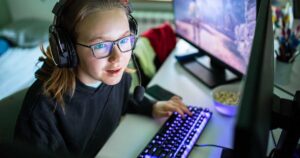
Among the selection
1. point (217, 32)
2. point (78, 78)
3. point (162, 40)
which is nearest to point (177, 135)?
point (78, 78)

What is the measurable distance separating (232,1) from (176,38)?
0.62 metres

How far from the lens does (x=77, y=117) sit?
1.00 m

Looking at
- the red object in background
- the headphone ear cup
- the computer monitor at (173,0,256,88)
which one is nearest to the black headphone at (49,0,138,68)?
the headphone ear cup

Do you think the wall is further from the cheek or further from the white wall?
the cheek

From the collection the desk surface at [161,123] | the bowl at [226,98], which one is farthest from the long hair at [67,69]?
the bowl at [226,98]

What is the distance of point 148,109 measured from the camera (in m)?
1.08

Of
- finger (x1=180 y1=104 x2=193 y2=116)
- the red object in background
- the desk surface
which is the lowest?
the desk surface

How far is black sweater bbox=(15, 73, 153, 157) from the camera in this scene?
87 centimetres

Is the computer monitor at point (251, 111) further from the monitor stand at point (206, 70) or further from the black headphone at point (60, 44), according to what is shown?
the monitor stand at point (206, 70)

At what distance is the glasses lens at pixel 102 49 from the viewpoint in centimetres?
85

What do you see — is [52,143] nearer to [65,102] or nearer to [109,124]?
[65,102]

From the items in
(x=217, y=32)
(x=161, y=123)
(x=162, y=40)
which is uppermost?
(x=217, y=32)

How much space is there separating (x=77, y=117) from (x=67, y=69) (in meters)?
0.17

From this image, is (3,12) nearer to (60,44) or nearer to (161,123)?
(60,44)
